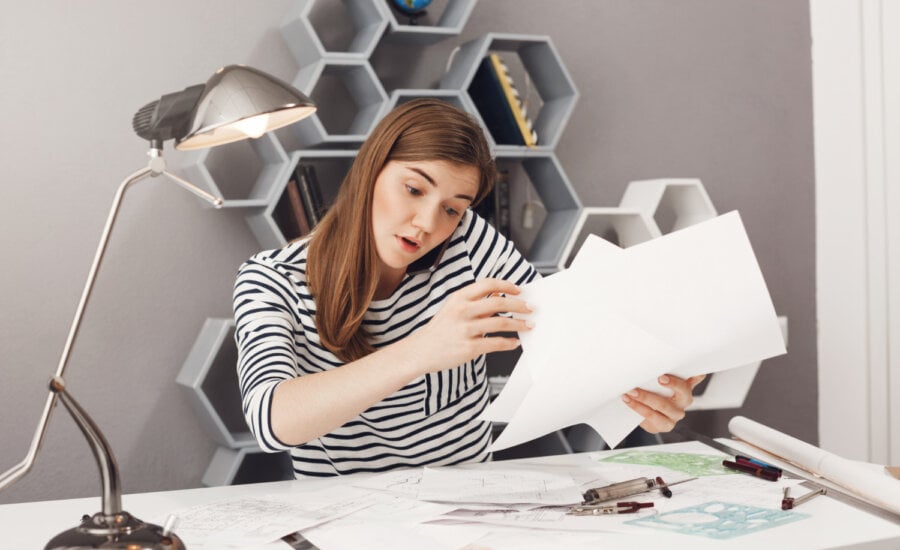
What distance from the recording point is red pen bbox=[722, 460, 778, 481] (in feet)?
4.33

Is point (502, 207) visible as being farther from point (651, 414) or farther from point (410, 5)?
point (651, 414)

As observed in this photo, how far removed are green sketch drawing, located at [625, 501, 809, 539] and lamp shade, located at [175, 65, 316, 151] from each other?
2.19 ft

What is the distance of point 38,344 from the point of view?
84.1 inches

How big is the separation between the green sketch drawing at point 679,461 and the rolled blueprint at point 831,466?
97 mm

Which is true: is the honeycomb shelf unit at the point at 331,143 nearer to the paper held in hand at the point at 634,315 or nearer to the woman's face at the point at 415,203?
the woman's face at the point at 415,203

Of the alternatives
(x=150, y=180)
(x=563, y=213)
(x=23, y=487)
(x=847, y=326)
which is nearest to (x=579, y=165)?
(x=563, y=213)

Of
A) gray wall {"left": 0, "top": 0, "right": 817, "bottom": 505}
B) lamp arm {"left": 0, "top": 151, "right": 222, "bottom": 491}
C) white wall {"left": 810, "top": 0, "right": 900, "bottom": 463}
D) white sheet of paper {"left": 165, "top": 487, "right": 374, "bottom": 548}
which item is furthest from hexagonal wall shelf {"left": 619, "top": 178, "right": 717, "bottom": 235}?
lamp arm {"left": 0, "top": 151, "right": 222, "bottom": 491}

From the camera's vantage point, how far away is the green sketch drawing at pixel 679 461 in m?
1.38

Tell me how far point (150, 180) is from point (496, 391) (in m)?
1.04

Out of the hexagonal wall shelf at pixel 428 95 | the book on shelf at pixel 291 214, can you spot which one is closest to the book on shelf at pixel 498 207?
the hexagonal wall shelf at pixel 428 95

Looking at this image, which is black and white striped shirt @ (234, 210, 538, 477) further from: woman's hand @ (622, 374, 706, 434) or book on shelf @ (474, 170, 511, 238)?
book on shelf @ (474, 170, 511, 238)

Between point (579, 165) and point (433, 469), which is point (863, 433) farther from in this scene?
point (433, 469)

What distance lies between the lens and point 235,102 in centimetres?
95

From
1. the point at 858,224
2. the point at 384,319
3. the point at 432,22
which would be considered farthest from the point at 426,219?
the point at 858,224
